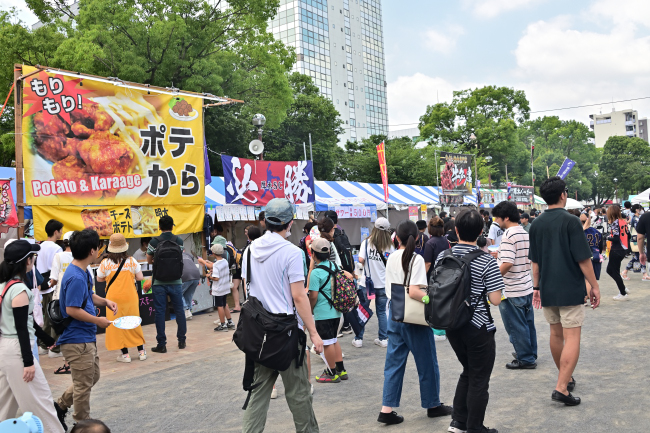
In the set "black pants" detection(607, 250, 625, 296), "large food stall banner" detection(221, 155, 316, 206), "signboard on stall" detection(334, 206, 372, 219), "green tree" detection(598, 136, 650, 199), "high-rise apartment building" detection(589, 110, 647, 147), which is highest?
"high-rise apartment building" detection(589, 110, 647, 147)

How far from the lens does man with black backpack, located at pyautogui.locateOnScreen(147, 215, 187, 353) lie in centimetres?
762

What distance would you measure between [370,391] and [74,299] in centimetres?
307

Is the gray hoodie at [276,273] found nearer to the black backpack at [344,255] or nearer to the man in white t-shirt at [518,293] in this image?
the man in white t-shirt at [518,293]

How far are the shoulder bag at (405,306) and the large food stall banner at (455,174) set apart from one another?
18602 mm

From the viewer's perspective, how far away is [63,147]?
28.8ft

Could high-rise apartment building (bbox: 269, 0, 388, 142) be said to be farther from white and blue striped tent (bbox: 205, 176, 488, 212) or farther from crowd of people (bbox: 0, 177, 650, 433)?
crowd of people (bbox: 0, 177, 650, 433)

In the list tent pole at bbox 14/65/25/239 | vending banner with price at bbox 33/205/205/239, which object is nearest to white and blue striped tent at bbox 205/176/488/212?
vending banner with price at bbox 33/205/205/239

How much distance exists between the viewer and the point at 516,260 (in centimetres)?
579

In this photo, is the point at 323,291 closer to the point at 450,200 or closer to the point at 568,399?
the point at 568,399

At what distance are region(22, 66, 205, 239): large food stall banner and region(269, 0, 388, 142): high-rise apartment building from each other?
61.1 metres

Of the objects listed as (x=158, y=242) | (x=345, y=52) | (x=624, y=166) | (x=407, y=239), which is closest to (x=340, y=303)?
(x=407, y=239)

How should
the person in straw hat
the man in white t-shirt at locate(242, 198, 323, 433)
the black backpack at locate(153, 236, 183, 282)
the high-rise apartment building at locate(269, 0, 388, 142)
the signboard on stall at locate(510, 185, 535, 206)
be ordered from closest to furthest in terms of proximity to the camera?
1. the man in white t-shirt at locate(242, 198, 323, 433)
2. the person in straw hat
3. the black backpack at locate(153, 236, 183, 282)
4. the signboard on stall at locate(510, 185, 535, 206)
5. the high-rise apartment building at locate(269, 0, 388, 142)

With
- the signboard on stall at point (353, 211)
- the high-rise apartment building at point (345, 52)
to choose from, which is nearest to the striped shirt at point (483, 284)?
the signboard on stall at point (353, 211)

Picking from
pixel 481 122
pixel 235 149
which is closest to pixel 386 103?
pixel 481 122
